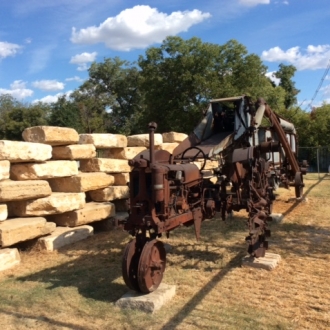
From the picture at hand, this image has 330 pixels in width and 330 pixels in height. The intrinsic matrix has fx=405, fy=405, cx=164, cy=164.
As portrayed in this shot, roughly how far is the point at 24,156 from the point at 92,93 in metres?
45.5

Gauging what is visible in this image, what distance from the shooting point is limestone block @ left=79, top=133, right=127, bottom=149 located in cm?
986

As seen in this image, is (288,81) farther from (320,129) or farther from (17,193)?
(17,193)

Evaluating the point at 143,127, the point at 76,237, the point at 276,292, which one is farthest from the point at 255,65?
the point at 276,292

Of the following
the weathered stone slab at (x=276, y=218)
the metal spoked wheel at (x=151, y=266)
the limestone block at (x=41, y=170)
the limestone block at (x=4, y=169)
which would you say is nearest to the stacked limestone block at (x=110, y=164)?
the limestone block at (x=41, y=170)

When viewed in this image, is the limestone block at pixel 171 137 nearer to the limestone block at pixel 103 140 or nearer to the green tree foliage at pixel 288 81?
the limestone block at pixel 103 140

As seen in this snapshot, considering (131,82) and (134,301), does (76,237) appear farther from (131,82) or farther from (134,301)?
(131,82)

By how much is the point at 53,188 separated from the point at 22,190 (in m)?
1.48

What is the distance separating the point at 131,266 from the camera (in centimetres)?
505

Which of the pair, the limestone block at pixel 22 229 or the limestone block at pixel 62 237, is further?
the limestone block at pixel 62 237

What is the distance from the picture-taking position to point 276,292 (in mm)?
5289

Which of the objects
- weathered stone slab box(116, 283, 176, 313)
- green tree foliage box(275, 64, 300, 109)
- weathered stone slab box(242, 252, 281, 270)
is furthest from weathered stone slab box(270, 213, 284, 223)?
green tree foliage box(275, 64, 300, 109)

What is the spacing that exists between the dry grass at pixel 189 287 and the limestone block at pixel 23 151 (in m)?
1.80

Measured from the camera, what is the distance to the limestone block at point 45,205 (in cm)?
788

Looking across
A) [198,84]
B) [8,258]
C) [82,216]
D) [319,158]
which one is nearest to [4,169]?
[8,258]
